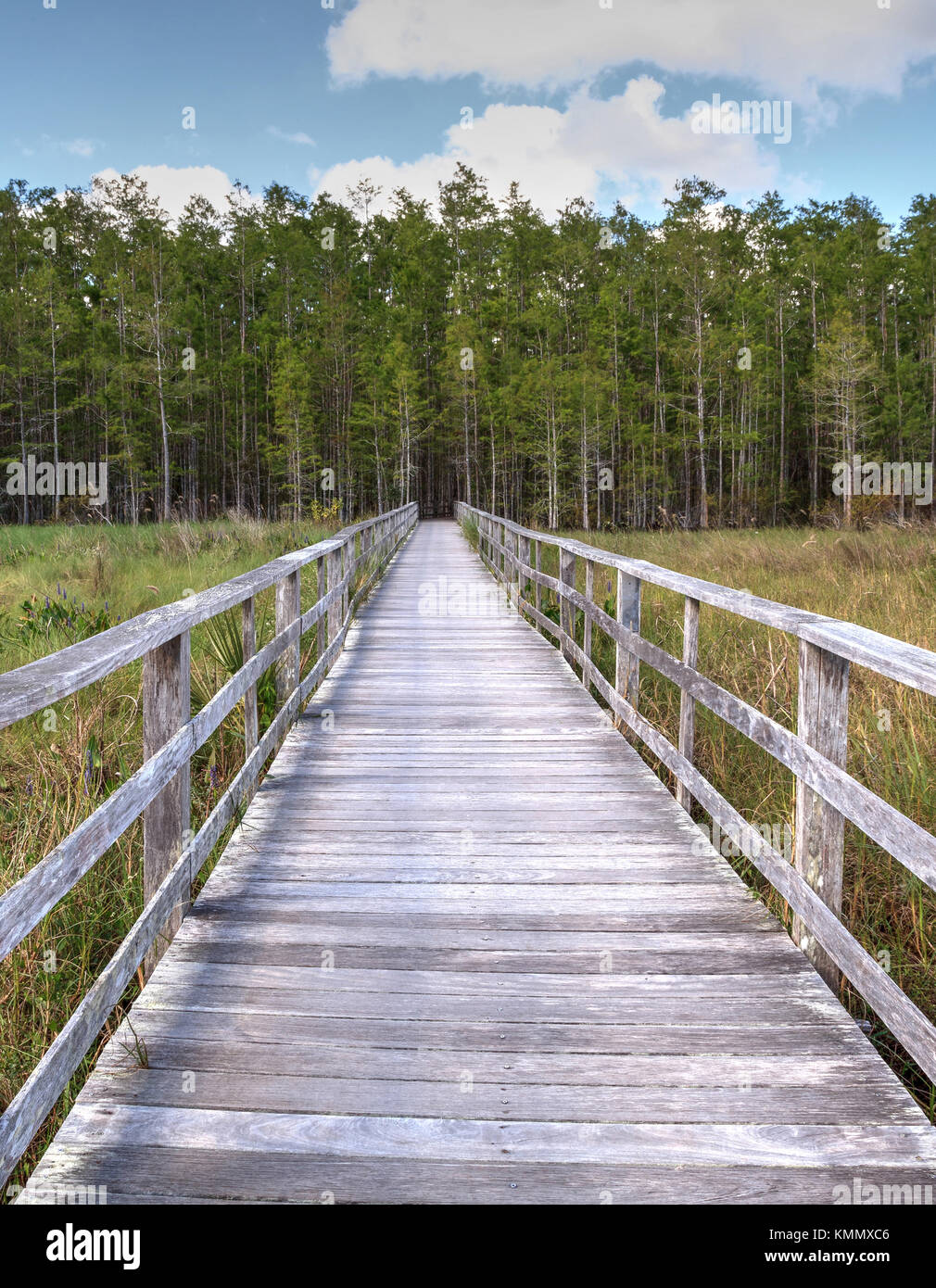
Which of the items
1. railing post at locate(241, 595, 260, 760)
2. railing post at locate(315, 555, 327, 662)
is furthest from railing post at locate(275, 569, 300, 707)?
railing post at locate(315, 555, 327, 662)

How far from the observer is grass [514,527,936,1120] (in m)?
2.94

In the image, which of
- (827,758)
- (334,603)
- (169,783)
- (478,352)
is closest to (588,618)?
(334,603)

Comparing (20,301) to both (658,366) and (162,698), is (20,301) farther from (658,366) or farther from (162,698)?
(162,698)

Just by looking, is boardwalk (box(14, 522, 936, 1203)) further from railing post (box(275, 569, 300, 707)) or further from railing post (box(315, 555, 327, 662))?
railing post (box(315, 555, 327, 662))

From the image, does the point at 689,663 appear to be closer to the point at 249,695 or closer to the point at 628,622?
the point at 628,622

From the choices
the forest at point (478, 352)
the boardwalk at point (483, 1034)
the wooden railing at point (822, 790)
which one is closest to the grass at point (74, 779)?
the boardwalk at point (483, 1034)

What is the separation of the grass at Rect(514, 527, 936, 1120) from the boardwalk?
386mm

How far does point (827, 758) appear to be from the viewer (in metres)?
2.53

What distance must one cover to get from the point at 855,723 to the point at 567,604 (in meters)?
3.87

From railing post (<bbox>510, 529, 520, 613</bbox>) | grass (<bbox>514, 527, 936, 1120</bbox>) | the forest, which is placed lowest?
grass (<bbox>514, 527, 936, 1120</bbox>)

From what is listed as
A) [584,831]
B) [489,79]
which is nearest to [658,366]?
[489,79]

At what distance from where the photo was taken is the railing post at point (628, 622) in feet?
17.1

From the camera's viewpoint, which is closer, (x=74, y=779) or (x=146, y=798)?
(x=146, y=798)

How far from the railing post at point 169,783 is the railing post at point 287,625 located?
2.38 meters
